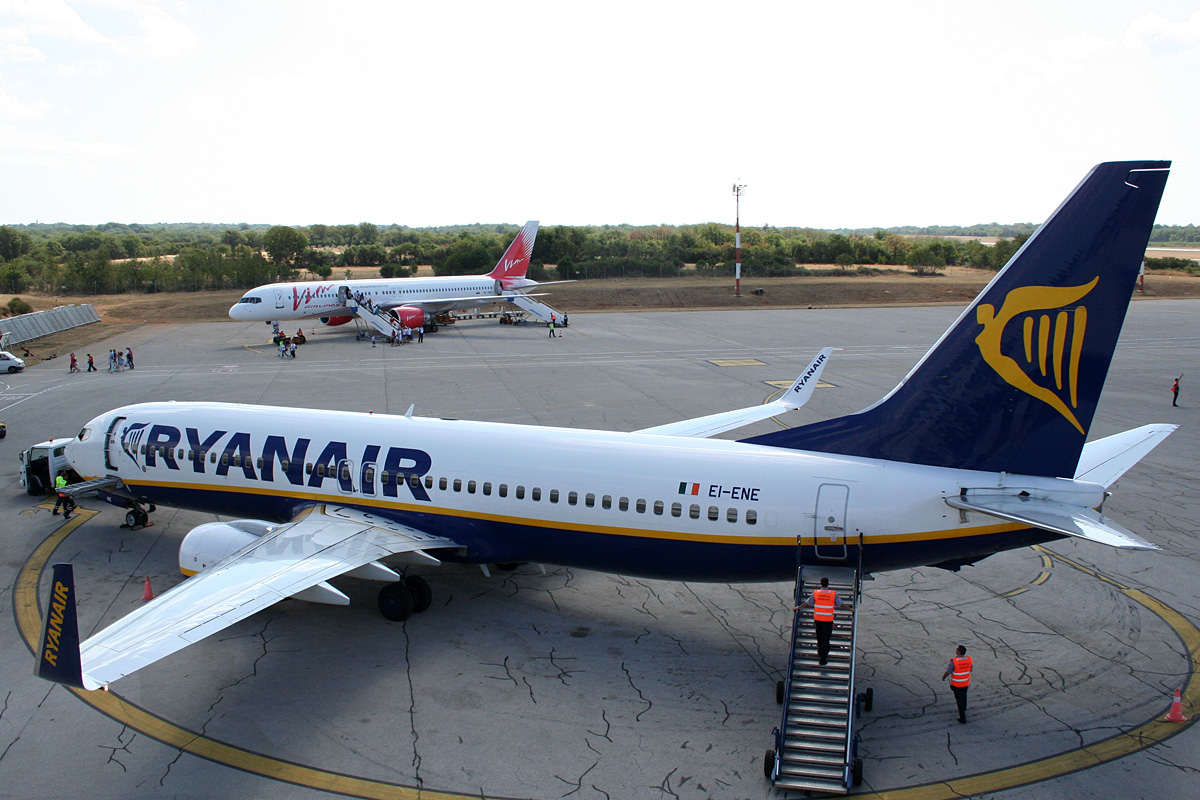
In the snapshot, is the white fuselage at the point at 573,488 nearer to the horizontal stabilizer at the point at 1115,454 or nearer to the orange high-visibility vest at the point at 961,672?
the horizontal stabilizer at the point at 1115,454

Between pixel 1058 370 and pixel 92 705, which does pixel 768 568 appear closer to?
pixel 1058 370

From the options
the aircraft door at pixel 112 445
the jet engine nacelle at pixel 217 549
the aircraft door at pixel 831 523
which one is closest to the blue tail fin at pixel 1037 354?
the aircraft door at pixel 831 523

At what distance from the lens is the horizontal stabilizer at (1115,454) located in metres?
15.3

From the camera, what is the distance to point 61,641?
1100cm

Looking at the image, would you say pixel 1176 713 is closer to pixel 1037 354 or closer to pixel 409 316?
pixel 1037 354

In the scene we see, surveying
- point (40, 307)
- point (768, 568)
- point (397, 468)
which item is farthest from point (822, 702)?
point (40, 307)

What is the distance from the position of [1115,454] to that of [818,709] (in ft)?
26.9

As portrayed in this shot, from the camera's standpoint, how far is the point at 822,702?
1338 centimetres

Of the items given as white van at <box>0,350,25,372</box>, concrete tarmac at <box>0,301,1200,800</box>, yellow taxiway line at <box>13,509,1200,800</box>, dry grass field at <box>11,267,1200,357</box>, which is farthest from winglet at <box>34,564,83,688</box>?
dry grass field at <box>11,267,1200,357</box>

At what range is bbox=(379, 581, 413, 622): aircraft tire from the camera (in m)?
18.1

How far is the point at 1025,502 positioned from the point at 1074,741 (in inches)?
162

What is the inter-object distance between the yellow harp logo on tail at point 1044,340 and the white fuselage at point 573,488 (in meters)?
1.69

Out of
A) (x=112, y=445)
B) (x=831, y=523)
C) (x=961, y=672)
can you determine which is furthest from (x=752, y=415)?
(x=112, y=445)

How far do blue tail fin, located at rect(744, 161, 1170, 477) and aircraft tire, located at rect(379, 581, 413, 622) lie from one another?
33.6 ft
